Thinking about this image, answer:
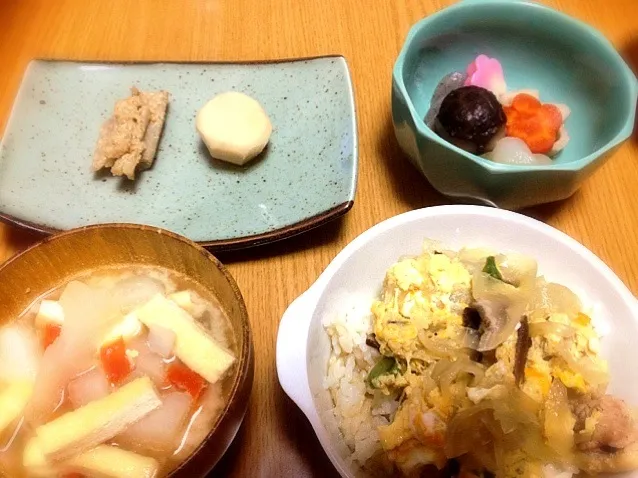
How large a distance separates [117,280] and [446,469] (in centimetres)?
56

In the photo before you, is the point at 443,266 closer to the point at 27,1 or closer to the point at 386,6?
the point at 386,6

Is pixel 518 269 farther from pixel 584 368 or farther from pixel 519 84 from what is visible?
pixel 519 84

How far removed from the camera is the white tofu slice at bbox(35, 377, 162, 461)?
0.78 meters

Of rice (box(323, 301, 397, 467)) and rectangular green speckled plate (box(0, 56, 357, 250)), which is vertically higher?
rectangular green speckled plate (box(0, 56, 357, 250))

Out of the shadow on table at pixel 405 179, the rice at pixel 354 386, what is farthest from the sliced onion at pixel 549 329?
the shadow on table at pixel 405 179

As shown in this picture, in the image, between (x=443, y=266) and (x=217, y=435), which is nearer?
(x=217, y=435)

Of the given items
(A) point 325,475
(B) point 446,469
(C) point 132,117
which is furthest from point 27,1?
(B) point 446,469

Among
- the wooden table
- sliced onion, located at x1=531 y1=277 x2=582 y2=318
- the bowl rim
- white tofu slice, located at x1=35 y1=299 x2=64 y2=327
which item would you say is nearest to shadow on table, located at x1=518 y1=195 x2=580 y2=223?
the wooden table

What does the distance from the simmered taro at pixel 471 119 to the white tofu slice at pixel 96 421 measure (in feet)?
2.31

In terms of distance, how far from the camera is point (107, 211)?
4.01 feet

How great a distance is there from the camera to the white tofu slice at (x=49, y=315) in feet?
2.91

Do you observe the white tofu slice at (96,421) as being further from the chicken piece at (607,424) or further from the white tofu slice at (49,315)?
the chicken piece at (607,424)

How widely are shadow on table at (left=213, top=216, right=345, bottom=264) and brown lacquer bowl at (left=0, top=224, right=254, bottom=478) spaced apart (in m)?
0.24

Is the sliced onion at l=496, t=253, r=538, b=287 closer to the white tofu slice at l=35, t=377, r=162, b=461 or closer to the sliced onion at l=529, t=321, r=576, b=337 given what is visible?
the sliced onion at l=529, t=321, r=576, b=337
